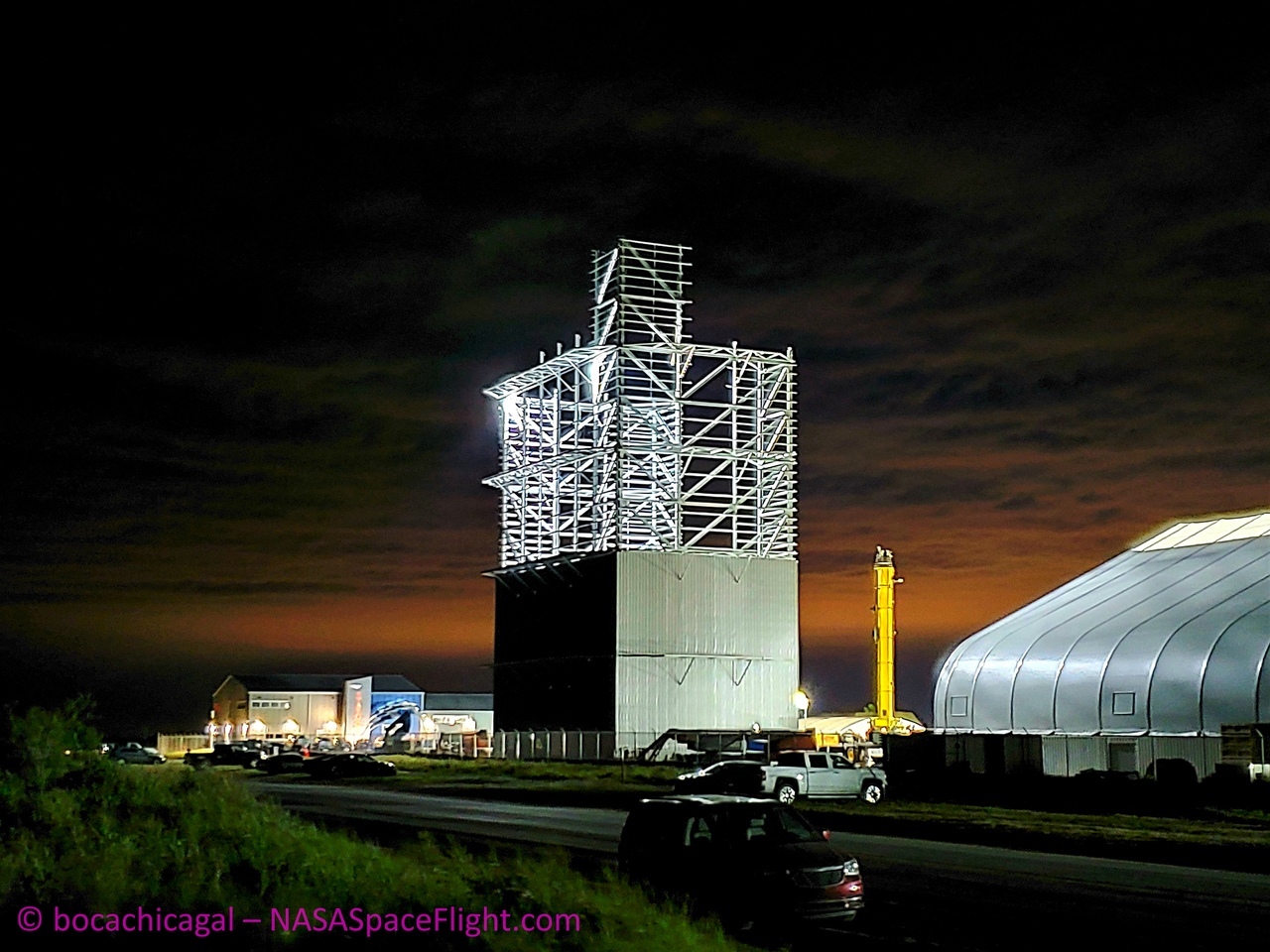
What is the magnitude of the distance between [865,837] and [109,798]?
49.2 ft

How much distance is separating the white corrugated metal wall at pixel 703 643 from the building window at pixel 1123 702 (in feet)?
74.4

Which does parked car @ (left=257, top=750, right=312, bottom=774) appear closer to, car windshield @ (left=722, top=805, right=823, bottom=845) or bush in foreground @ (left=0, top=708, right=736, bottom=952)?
bush in foreground @ (left=0, top=708, right=736, bottom=952)

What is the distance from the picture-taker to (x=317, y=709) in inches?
5527

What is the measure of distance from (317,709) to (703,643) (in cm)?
7957

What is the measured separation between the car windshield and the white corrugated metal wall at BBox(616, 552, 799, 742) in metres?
49.1

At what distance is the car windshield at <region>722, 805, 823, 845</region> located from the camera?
691 inches

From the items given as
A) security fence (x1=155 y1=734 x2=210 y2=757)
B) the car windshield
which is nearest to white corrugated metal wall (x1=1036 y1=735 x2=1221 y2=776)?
the car windshield

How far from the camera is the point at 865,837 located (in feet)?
101

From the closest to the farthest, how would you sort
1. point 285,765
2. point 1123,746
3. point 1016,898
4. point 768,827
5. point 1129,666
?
point 768,827, point 1016,898, point 1123,746, point 1129,666, point 285,765

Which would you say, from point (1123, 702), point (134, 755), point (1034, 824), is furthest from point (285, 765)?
point (1034, 824)

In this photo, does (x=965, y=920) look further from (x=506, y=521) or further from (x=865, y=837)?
(x=506, y=521)

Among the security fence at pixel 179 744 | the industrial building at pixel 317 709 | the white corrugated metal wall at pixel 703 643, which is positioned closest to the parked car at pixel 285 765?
the white corrugated metal wall at pixel 703 643

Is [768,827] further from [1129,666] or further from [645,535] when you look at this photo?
[645,535]

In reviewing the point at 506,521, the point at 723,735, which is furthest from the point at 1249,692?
the point at 506,521
